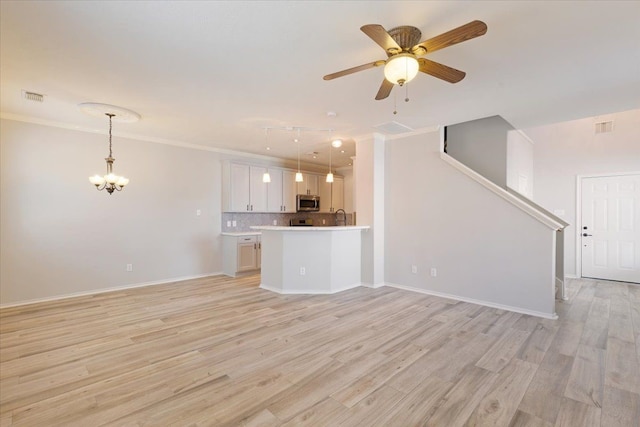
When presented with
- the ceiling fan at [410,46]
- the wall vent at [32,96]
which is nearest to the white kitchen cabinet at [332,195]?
the wall vent at [32,96]

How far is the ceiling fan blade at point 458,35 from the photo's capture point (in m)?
1.77

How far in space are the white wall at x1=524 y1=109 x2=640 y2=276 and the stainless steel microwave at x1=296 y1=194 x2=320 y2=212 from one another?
4.96m

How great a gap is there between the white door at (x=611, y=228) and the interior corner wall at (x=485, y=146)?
96.3 inches

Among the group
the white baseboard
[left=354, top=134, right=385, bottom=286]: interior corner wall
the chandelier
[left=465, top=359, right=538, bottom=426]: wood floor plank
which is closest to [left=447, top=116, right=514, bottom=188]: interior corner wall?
[left=354, top=134, right=385, bottom=286]: interior corner wall

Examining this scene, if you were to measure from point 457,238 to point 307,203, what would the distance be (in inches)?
156

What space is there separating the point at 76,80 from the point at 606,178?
27.6 ft

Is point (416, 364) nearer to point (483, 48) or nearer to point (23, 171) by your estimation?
point (483, 48)

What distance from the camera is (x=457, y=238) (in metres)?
4.61

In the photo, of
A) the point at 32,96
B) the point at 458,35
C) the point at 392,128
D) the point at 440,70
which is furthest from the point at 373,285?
the point at 32,96

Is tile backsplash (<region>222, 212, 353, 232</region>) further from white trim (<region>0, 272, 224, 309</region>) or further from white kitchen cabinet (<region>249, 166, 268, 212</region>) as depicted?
white trim (<region>0, 272, 224, 309</region>)

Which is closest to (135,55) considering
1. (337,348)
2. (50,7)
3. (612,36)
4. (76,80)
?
(50,7)

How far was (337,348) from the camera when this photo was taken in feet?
9.52

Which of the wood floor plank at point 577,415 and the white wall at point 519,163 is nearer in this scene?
the wood floor plank at point 577,415

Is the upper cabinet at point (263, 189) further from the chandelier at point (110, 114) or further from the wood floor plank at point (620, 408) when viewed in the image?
the wood floor plank at point (620, 408)
